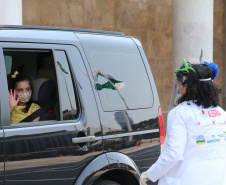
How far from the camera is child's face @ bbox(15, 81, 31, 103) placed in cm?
435

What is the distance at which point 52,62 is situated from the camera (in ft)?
14.2

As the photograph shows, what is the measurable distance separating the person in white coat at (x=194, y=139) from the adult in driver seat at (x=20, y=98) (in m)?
1.41

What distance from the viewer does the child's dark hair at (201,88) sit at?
3301 millimetres

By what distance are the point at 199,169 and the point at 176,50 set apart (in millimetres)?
9366

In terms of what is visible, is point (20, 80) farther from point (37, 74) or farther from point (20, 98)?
point (37, 74)

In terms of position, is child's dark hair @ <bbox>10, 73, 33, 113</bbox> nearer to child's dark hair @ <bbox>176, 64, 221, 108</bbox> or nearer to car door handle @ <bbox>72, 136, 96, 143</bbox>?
car door handle @ <bbox>72, 136, 96, 143</bbox>

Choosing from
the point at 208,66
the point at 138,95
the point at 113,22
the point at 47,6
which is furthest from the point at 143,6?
the point at 208,66

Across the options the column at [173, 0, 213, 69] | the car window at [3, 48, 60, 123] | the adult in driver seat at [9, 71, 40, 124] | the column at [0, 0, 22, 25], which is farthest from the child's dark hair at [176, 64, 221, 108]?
the column at [173, 0, 213, 69]

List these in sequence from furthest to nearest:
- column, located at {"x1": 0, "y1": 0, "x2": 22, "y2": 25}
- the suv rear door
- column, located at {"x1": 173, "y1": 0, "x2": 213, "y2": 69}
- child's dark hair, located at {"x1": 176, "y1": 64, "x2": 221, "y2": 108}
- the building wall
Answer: the building wall
column, located at {"x1": 173, "y1": 0, "x2": 213, "y2": 69}
column, located at {"x1": 0, "y1": 0, "x2": 22, "y2": 25}
the suv rear door
child's dark hair, located at {"x1": 176, "y1": 64, "x2": 221, "y2": 108}

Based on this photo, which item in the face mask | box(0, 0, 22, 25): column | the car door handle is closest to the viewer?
the car door handle

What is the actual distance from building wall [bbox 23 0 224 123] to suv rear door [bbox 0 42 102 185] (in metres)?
9.58

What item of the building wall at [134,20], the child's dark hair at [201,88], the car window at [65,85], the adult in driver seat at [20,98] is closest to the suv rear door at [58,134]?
the car window at [65,85]

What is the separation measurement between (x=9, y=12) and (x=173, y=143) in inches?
246

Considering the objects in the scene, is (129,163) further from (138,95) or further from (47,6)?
(47,6)
